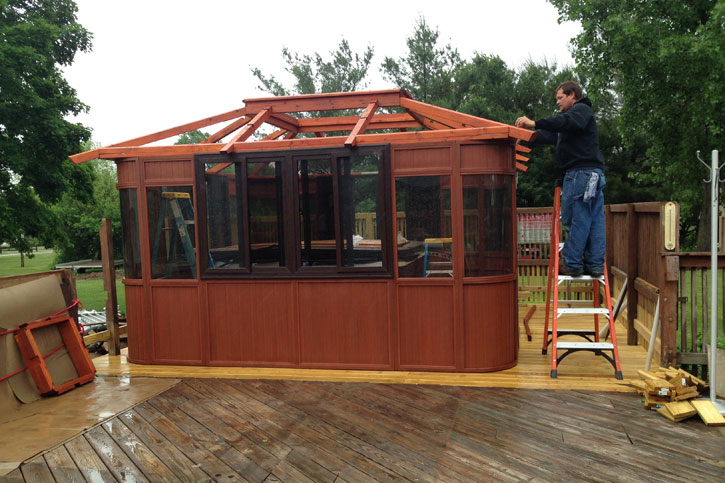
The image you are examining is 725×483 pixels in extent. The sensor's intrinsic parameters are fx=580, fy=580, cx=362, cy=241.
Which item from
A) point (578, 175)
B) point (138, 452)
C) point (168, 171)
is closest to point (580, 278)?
point (578, 175)

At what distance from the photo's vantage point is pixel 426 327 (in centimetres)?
584

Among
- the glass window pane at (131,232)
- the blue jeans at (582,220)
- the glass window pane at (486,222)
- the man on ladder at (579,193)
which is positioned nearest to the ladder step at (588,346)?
the man on ladder at (579,193)

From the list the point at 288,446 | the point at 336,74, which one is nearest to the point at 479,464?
the point at 288,446

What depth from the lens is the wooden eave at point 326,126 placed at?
5645 mm

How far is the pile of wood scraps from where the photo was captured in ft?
14.1

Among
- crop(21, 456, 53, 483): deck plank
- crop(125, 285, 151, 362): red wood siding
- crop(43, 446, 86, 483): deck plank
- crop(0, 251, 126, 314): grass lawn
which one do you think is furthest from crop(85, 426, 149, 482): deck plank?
crop(0, 251, 126, 314): grass lawn

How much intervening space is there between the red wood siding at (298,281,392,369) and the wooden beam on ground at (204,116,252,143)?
6.52 feet

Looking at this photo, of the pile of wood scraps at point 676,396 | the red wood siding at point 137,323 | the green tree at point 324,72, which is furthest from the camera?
the green tree at point 324,72

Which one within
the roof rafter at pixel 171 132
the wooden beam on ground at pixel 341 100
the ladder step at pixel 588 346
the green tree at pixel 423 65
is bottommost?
the ladder step at pixel 588 346

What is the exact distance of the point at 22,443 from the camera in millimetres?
4258

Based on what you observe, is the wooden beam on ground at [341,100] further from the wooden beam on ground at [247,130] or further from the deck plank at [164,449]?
the deck plank at [164,449]

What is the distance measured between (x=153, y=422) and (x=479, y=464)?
258 centimetres

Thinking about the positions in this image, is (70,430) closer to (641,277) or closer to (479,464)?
(479,464)

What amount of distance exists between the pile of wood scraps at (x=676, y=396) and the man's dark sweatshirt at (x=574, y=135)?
2.01 metres
